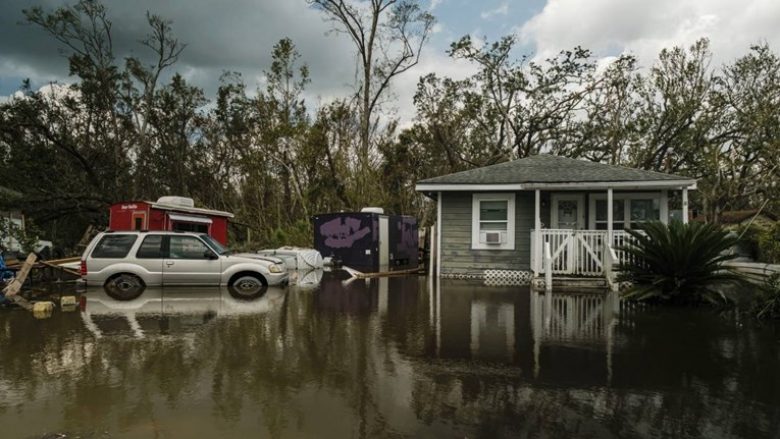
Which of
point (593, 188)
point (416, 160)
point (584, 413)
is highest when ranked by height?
point (416, 160)

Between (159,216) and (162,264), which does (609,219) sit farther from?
(159,216)

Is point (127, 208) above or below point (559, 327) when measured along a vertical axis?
above

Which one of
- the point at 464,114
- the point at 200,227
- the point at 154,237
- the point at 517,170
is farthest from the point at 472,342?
the point at 464,114

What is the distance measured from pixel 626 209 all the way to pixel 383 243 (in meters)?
8.98

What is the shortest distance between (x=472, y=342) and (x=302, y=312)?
12.0 feet

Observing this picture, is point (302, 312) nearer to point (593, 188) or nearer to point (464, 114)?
point (593, 188)

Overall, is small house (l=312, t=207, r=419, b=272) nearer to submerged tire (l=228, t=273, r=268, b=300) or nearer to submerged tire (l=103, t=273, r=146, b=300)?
submerged tire (l=228, t=273, r=268, b=300)

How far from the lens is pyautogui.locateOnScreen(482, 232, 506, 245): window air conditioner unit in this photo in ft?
55.1

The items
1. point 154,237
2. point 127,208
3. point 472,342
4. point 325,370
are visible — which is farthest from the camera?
point 127,208

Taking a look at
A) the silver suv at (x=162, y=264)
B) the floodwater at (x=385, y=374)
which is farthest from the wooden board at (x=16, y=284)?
the floodwater at (x=385, y=374)

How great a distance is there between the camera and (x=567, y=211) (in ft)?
56.4

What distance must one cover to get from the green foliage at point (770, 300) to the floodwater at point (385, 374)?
1.35ft

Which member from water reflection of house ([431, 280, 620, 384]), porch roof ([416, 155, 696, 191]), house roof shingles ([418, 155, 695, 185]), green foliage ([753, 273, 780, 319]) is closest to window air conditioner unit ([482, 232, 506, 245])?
porch roof ([416, 155, 696, 191])

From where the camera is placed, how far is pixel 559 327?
28.4 ft
